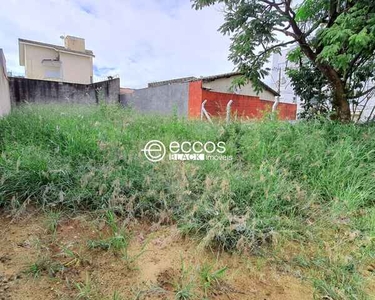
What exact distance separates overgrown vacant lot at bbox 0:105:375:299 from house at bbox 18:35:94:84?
1581cm

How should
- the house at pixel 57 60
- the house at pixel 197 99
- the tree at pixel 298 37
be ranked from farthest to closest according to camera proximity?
the house at pixel 57 60 < the house at pixel 197 99 < the tree at pixel 298 37

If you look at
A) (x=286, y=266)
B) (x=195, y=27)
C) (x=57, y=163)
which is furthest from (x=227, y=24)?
(x=286, y=266)

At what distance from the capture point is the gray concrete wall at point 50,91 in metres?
7.15

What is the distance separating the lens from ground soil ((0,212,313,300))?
3.72 feet

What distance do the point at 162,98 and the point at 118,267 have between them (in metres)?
8.83

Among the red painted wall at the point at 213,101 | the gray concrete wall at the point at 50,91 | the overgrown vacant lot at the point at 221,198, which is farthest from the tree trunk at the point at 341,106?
the gray concrete wall at the point at 50,91

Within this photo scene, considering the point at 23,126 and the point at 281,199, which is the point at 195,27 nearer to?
the point at 23,126

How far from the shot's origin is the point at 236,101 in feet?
29.1

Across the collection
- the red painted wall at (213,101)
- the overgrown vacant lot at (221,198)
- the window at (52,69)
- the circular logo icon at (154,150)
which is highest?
the window at (52,69)

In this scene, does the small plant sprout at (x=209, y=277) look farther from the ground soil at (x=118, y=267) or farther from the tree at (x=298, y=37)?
the tree at (x=298, y=37)

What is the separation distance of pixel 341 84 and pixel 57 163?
13.9ft

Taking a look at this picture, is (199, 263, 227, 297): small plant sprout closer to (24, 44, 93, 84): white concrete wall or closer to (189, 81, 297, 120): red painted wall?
(189, 81, 297, 120): red painted wall

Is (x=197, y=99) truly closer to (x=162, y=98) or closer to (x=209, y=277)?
(x=162, y=98)

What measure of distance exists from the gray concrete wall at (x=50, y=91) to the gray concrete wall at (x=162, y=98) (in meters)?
1.37
